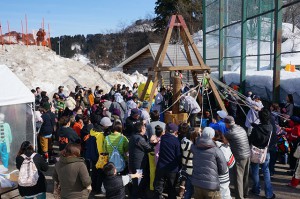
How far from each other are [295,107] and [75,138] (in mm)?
6815

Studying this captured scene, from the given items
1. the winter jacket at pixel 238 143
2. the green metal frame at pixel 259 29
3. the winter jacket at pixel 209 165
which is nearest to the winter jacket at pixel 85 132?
the winter jacket at pixel 238 143

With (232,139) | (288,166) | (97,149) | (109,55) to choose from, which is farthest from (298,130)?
(109,55)

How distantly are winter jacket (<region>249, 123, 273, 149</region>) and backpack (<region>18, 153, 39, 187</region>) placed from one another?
13.0ft

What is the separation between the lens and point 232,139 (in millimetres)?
5590

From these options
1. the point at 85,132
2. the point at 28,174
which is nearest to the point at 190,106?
the point at 85,132

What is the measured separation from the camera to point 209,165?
446cm

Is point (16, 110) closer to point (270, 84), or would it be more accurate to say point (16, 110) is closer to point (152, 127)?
point (152, 127)

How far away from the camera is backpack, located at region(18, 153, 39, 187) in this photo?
4.76 metres

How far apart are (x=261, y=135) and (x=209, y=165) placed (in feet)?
6.11

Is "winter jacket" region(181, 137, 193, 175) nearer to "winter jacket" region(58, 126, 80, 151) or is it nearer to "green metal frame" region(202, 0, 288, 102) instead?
"winter jacket" region(58, 126, 80, 151)

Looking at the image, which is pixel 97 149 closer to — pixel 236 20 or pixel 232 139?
pixel 232 139

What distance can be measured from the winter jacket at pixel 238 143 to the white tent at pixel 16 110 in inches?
181

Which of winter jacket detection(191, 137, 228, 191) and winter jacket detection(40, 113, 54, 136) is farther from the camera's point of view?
winter jacket detection(40, 113, 54, 136)

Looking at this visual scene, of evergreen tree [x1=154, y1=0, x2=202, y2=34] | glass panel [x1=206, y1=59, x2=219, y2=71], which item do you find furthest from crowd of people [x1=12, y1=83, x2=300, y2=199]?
evergreen tree [x1=154, y1=0, x2=202, y2=34]
